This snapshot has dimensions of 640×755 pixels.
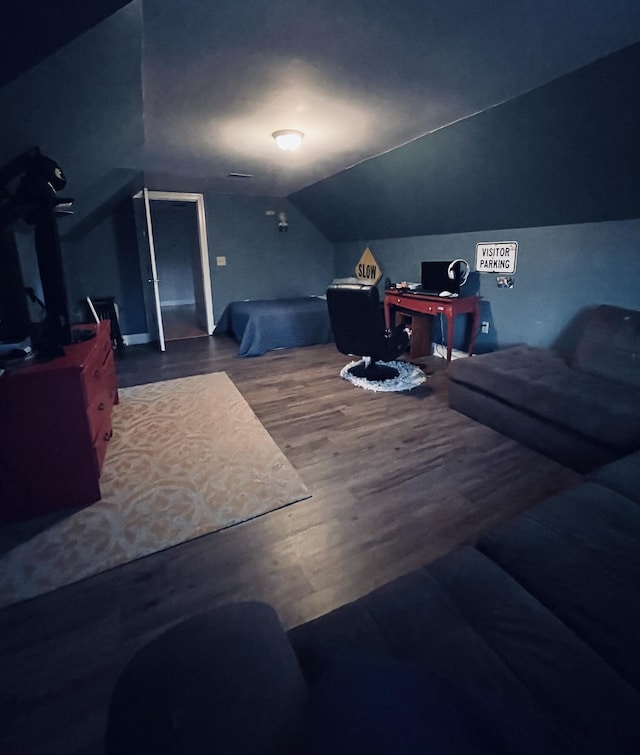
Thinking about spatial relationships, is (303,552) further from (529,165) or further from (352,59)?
(529,165)

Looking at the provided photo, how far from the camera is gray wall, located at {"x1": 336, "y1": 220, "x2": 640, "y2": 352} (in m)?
2.97

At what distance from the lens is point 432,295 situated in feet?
13.6

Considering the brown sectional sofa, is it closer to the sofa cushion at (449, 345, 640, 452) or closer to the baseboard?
the sofa cushion at (449, 345, 640, 452)

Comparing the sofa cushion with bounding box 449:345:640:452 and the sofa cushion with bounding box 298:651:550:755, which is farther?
the sofa cushion with bounding box 449:345:640:452

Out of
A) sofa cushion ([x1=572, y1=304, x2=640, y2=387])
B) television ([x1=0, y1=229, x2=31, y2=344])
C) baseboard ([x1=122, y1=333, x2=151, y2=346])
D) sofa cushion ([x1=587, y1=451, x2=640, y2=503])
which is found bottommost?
sofa cushion ([x1=587, y1=451, x2=640, y2=503])

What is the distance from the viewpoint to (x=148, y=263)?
17.1ft

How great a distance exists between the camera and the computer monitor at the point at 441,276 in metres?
4.08

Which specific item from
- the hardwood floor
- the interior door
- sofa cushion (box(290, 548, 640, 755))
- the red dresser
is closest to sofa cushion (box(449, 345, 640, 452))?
the hardwood floor

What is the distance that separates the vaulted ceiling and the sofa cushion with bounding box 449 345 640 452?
5.90 ft

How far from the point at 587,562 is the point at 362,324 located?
2.47 metres

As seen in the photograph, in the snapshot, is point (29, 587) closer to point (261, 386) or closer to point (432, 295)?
point (261, 386)

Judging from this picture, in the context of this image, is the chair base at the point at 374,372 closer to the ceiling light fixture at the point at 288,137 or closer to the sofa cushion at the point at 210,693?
the ceiling light fixture at the point at 288,137

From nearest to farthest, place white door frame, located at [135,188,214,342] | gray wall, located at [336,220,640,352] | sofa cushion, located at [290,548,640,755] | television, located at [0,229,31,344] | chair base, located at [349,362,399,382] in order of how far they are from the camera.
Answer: sofa cushion, located at [290,548,640,755] → television, located at [0,229,31,344] → gray wall, located at [336,220,640,352] → chair base, located at [349,362,399,382] → white door frame, located at [135,188,214,342]

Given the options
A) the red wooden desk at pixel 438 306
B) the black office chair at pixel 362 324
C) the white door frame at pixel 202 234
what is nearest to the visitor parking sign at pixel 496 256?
the red wooden desk at pixel 438 306
